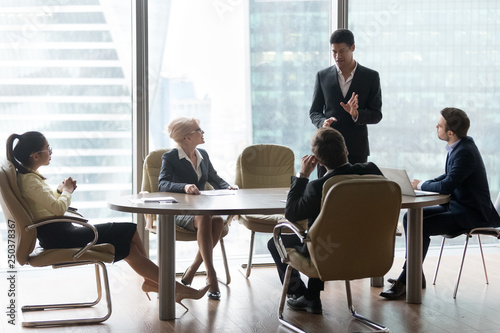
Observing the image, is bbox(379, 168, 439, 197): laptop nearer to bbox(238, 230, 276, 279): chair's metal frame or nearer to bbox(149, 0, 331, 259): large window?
bbox(238, 230, 276, 279): chair's metal frame

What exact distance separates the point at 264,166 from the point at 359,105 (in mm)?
891

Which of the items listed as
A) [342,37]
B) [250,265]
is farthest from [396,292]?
[342,37]

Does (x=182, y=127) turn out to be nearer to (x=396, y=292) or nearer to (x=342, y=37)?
(x=342, y=37)

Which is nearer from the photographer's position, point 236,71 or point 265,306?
point 265,306

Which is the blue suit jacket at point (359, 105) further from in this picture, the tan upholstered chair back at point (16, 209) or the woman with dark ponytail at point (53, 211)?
the tan upholstered chair back at point (16, 209)

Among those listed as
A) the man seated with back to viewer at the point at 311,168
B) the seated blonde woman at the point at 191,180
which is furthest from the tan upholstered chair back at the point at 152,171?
the man seated with back to viewer at the point at 311,168

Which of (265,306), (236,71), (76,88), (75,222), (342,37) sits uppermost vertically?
(342,37)

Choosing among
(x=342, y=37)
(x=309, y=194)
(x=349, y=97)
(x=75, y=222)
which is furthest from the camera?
(x=349, y=97)

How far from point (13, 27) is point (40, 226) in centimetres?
208

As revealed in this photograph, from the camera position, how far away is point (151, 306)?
438cm

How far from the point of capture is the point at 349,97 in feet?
16.5

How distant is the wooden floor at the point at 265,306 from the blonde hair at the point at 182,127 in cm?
112

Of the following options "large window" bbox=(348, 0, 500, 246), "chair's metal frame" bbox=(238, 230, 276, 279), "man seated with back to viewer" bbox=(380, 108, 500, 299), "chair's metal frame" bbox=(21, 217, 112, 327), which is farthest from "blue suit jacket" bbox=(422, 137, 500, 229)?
"chair's metal frame" bbox=(21, 217, 112, 327)

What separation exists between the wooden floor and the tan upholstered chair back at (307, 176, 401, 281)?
1.91 feet
